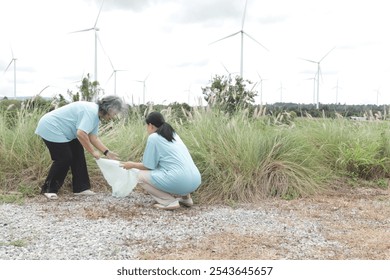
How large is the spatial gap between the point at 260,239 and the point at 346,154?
3606 millimetres

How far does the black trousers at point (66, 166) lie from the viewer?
5.67 metres

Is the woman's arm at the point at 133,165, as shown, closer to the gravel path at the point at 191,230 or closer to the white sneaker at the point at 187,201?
the gravel path at the point at 191,230

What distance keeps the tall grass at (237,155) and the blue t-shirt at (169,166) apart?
64 cm

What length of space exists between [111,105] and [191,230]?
6.50 feet

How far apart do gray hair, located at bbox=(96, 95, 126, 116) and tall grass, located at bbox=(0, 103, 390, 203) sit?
46.6 inches

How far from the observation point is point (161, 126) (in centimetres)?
514

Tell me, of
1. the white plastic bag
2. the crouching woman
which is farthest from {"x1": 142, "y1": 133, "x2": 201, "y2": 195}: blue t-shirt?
the white plastic bag

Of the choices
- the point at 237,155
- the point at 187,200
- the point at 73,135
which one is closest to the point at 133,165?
the point at 187,200

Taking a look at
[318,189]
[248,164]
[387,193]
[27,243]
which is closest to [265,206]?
[248,164]

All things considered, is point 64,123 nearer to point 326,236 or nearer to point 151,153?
point 151,153

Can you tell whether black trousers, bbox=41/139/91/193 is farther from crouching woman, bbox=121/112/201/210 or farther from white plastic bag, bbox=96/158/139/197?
crouching woman, bbox=121/112/201/210

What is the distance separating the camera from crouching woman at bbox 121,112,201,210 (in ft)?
16.7

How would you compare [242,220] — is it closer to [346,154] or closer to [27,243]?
[27,243]

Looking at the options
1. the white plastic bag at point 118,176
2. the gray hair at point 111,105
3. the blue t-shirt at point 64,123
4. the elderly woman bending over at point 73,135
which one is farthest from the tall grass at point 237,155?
the gray hair at point 111,105
